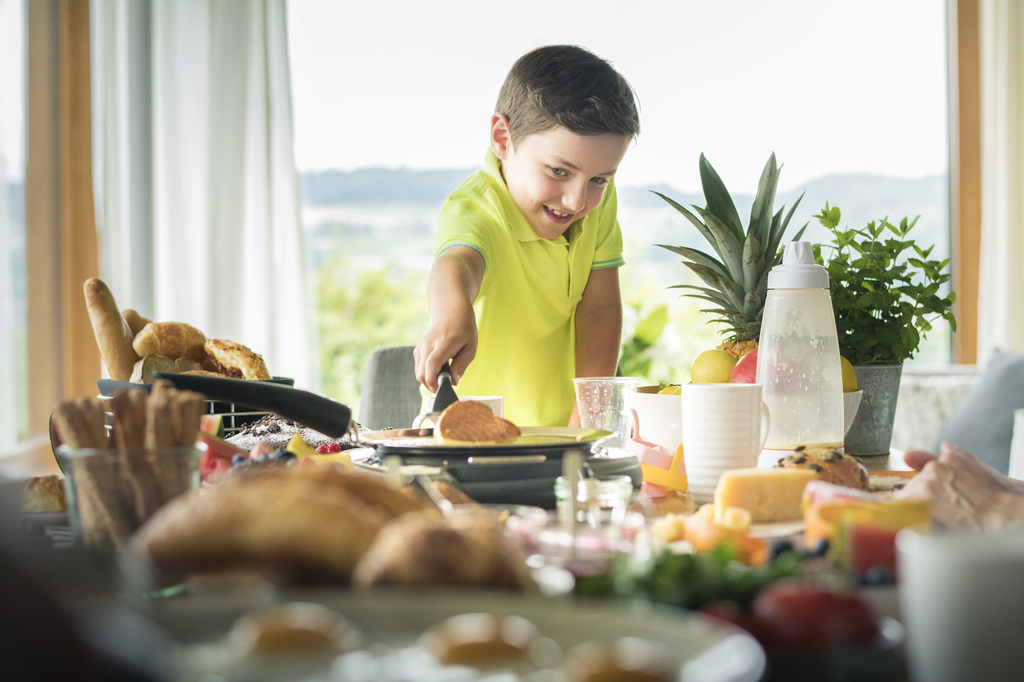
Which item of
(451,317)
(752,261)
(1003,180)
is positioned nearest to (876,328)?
(752,261)

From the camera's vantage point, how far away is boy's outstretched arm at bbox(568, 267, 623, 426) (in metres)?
2.33

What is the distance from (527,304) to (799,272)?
1.11 m

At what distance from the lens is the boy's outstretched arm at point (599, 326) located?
2330mm

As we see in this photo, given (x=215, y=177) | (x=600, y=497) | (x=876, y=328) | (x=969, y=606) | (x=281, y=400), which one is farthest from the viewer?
(x=215, y=177)

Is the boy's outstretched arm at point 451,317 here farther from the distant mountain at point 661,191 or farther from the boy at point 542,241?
the distant mountain at point 661,191

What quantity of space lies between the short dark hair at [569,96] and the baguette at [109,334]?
1051 millimetres

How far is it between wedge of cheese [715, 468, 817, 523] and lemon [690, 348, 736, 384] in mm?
524

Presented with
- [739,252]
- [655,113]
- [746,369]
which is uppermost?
[655,113]

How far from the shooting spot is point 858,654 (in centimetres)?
41

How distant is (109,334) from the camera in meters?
1.33

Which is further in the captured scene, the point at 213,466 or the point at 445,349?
the point at 445,349

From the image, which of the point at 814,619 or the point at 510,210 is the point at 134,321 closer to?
the point at 510,210

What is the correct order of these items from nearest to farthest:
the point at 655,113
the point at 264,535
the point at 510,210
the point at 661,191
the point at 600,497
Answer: the point at 264,535
the point at 600,497
the point at 510,210
the point at 655,113
the point at 661,191

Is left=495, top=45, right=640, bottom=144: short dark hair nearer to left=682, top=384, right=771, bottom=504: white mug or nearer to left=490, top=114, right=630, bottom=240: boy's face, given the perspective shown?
left=490, top=114, right=630, bottom=240: boy's face
